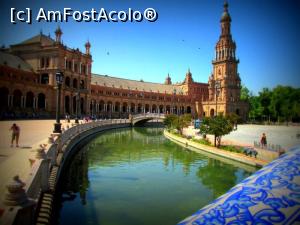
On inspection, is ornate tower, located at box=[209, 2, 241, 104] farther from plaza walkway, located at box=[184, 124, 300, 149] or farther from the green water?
the green water

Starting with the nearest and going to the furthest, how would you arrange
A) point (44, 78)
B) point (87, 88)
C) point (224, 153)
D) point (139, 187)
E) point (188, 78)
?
point (139, 187) → point (224, 153) → point (44, 78) → point (87, 88) → point (188, 78)

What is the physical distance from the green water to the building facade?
23661 millimetres

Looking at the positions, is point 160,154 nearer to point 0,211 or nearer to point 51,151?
point 51,151

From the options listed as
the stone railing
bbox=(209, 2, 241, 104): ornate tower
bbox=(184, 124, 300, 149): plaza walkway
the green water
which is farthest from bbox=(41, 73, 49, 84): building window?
bbox=(209, 2, 241, 104): ornate tower

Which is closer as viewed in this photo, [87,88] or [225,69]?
[87,88]

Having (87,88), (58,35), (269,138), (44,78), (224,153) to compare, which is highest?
(58,35)

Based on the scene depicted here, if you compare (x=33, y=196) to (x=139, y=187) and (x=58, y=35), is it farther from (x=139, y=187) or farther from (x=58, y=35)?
(x=58, y=35)

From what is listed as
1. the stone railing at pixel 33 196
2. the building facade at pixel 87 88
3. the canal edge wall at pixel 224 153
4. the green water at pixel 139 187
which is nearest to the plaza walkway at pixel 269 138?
the canal edge wall at pixel 224 153

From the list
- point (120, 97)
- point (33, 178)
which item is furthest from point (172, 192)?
point (120, 97)

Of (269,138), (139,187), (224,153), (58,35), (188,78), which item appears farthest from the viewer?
(188,78)

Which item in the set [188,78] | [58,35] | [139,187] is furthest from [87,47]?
[139,187]

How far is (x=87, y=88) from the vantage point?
71000 millimetres

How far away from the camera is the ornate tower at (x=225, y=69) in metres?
93.9

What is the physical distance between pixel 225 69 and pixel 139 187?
85.8 m
